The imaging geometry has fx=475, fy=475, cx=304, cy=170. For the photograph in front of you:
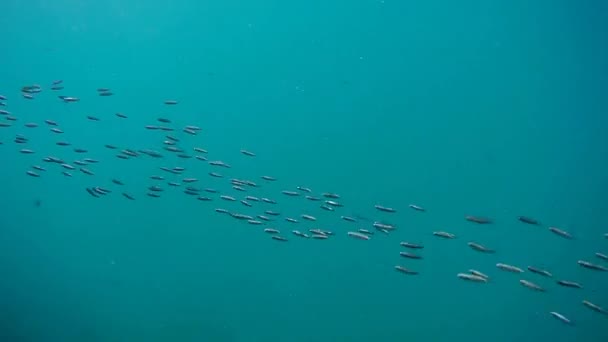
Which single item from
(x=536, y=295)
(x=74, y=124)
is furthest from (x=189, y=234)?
(x=536, y=295)

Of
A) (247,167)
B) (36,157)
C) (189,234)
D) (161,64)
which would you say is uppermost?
(161,64)

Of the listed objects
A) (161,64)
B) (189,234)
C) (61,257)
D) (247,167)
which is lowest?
(61,257)

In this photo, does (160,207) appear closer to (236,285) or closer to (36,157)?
(236,285)

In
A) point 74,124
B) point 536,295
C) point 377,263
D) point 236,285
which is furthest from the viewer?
point 74,124

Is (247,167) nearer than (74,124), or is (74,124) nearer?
(247,167)

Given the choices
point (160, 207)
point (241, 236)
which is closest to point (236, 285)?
point (241, 236)

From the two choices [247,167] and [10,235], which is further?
[10,235]

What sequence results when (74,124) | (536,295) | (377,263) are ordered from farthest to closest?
(74,124) < (377,263) < (536,295)

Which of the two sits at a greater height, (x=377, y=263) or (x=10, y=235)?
(x=377, y=263)

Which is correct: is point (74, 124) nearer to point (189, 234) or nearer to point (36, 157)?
point (36, 157)
